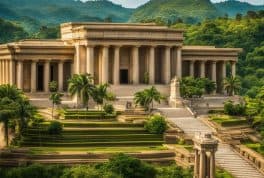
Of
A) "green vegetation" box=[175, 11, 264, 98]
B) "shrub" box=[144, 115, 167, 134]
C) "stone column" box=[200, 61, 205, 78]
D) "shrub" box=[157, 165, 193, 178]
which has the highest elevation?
"green vegetation" box=[175, 11, 264, 98]

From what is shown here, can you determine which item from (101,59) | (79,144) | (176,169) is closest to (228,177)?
(176,169)

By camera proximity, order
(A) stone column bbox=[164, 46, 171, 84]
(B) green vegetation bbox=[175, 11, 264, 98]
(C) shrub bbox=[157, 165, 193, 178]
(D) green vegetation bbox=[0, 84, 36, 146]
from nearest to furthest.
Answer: (C) shrub bbox=[157, 165, 193, 178] < (D) green vegetation bbox=[0, 84, 36, 146] < (A) stone column bbox=[164, 46, 171, 84] < (B) green vegetation bbox=[175, 11, 264, 98]

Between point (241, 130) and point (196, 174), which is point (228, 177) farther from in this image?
point (241, 130)

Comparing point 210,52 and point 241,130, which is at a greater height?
point 210,52

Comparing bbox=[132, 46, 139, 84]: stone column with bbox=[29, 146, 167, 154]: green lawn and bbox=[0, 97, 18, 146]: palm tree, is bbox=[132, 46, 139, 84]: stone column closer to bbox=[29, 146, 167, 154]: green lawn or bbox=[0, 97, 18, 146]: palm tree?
bbox=[29, 146, 167, 154]: green lawn

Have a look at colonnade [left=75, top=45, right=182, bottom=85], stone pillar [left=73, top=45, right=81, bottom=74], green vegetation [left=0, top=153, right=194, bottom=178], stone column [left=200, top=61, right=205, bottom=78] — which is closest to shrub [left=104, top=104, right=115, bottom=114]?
colonnade [left=75, top=45, right=182, bottom=85]
